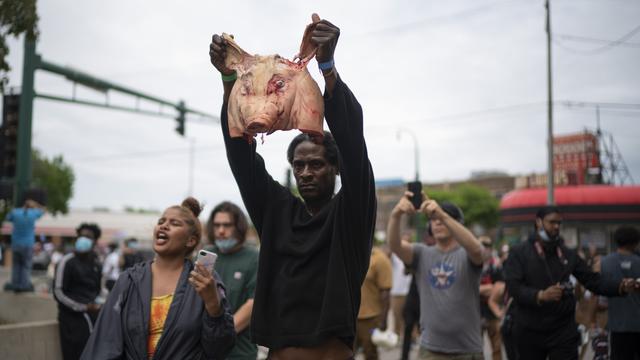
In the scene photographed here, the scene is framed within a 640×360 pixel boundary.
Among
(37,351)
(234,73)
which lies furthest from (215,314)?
(37,351)

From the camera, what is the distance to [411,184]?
4.93 meters

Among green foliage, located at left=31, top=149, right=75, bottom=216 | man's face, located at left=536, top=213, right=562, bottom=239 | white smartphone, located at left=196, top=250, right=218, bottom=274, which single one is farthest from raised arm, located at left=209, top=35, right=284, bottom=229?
green foliage, located at left=31, top=149, right=75, bottom=216

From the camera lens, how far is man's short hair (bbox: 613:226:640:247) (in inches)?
259

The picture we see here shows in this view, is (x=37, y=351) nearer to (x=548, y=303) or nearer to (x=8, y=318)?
(x=8, y=318)

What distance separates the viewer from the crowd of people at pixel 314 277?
251cm

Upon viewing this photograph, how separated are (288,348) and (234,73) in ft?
4.09

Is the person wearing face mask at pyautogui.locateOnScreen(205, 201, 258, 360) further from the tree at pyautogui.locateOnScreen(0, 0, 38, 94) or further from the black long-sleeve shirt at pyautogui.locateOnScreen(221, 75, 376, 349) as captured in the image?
the tree at pyautogui.locateOnScreen(0, 0, 38, 94)

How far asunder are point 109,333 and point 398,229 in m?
2.73

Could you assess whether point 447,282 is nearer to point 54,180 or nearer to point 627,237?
point 627,237

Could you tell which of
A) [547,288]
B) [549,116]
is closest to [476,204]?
[549,116]

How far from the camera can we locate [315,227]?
8.75 feet

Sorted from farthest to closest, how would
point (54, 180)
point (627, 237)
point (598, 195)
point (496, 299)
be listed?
1. point (54, 180)
2. point (598, 195)
3. point (496, 299)
4. point (627, 237)

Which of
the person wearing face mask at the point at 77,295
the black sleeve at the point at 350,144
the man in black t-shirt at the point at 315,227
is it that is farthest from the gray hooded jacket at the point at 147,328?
the person wearing face mask at the point at 77,295

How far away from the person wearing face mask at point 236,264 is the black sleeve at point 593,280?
3.23 meters
